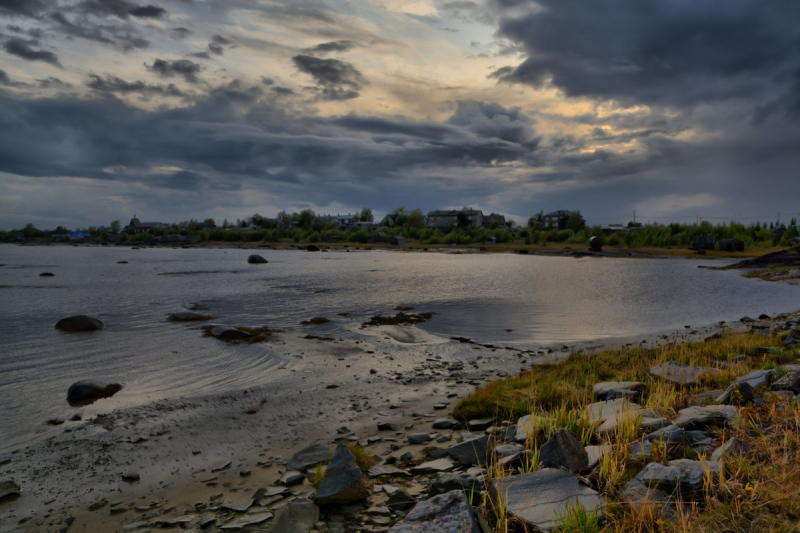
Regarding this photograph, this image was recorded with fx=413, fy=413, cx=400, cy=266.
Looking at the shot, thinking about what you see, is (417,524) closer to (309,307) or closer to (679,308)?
(309,307)

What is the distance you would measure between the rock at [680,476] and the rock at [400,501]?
233 cm

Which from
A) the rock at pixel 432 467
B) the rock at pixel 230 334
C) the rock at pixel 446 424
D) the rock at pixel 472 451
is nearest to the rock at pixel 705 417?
the rock at pixel 472 451

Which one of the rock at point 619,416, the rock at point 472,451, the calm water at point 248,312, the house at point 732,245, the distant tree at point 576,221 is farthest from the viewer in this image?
the distant tree at point 576,221

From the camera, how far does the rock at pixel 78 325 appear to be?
50.0 ft

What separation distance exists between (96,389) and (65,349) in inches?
212

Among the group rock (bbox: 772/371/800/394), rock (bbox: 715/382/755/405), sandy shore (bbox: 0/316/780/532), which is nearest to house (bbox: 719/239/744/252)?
sandy shore (bbox: 0/316/780/532)

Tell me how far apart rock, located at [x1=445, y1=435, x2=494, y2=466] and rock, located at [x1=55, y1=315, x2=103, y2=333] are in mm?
15555

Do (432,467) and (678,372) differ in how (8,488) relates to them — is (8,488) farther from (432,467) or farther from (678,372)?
(678,372)

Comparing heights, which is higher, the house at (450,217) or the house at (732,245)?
the house at (450,217)

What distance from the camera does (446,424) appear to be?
7.07 m

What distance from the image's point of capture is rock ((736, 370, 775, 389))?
659 cm

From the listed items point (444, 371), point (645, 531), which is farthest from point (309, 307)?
point (645, 531)

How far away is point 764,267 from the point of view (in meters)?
42.9

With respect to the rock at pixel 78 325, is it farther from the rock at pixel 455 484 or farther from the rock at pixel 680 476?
the rock at pixel 680 476
